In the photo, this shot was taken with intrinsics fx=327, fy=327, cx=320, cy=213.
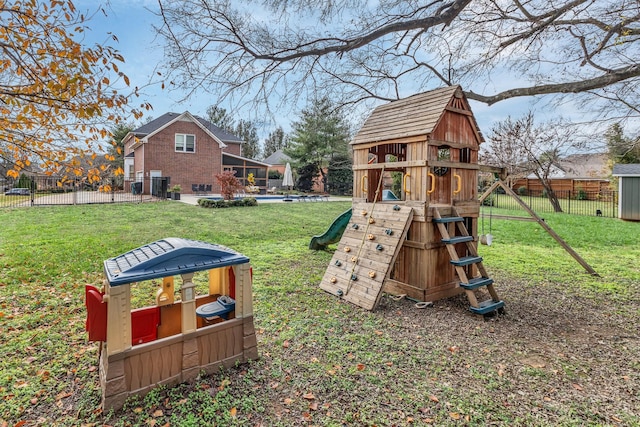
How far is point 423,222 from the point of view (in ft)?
16.9

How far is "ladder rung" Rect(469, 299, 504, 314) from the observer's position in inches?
179

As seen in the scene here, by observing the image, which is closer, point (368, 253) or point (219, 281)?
point (219, 281)

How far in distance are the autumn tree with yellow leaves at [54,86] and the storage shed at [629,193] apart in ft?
71.6

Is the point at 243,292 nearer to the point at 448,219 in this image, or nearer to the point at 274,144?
the point at 448,219

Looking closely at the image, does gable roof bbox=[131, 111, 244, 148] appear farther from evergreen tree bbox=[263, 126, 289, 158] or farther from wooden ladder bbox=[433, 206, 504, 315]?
evergreen tree bbox=[263, 126, 289, 158]

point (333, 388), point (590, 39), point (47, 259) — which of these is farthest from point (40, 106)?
point (590, 39)

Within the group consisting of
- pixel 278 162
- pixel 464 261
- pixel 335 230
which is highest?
pixel 278 162

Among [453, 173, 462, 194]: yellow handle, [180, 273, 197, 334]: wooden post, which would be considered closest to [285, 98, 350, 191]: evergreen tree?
[453, 173, 462, 194]: yellow handle

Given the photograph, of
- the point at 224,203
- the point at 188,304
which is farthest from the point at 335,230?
the point at 224,203

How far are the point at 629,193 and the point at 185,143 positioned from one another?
97.3ft

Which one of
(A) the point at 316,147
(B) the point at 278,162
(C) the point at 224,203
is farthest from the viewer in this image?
(B) the point at 278,162

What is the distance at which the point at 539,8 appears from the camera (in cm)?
555

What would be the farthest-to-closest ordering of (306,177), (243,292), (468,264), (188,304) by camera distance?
(306,177), (468,264), (243,292), (188,304)

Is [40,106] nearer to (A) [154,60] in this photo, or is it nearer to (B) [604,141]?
(A) [154,60]
